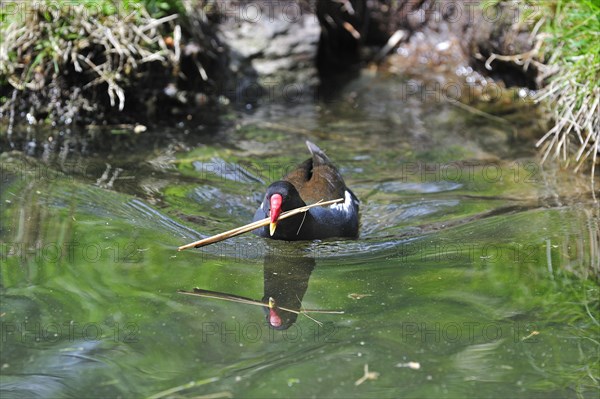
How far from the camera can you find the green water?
279cm

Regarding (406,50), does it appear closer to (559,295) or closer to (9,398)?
(559,295)

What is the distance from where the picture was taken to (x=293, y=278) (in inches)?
144

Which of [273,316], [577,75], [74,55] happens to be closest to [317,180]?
[273,316]

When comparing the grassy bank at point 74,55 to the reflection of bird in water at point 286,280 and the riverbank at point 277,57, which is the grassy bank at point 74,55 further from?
the reflection of bird in water at point 286,280

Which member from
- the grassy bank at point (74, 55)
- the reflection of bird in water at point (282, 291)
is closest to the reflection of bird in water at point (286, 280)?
the reflection of bird in water at point (282, 291)

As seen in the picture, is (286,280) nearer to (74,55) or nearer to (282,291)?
(282,291)

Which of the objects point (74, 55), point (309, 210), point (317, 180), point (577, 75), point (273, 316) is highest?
point (74, 55)

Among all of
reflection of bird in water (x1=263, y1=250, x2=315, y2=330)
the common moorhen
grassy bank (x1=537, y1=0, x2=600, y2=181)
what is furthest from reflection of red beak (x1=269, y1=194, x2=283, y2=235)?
grassy bank (x1=537, y1=0, x2=600, y2=181)

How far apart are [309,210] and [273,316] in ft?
3.91

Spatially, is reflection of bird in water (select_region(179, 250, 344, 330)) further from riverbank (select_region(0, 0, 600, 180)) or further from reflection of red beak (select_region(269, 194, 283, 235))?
riverbank (select_region(0, 0, 600, 180))

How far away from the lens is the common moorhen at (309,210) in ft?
13.5

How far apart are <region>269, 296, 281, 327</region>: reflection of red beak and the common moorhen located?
0.63 metres

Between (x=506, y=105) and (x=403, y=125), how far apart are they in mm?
1037

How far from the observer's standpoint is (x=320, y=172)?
4820 millimetres
